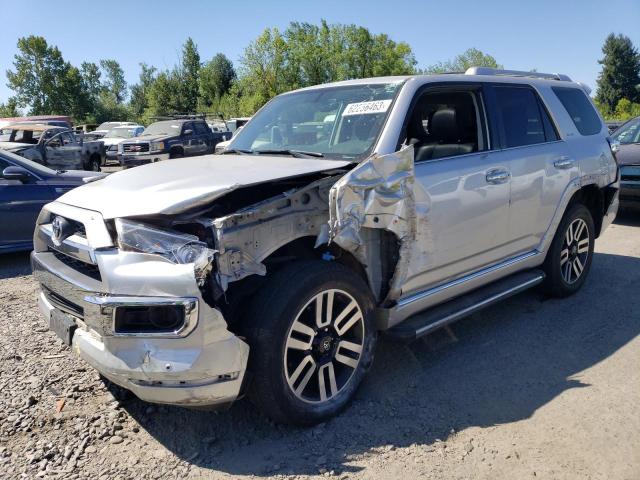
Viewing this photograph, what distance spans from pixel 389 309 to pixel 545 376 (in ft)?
3.97

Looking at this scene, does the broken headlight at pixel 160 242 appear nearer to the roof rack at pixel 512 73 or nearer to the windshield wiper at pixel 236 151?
the windshield wiper at pixel 236 151

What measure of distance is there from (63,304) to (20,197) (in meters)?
4.29

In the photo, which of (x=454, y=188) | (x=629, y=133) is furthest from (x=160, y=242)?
(x=629, y=133)

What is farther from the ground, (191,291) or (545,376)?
(191,291)

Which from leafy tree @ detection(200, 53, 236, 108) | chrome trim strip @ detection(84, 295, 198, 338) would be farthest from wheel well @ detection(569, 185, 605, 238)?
leafy tree @ detection(200, 53, 236, 108)

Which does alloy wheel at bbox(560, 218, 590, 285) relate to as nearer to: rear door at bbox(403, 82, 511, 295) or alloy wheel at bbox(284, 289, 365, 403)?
rear door at bbox(403, 82, 511, 295)

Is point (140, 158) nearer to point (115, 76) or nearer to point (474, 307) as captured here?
point (474, 307)

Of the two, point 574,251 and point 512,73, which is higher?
point 512,73

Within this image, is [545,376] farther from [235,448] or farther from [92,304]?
[92,304]

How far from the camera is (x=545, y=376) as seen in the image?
138 inches

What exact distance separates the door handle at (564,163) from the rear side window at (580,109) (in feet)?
1.64

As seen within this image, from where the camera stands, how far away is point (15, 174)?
6469 millimetres

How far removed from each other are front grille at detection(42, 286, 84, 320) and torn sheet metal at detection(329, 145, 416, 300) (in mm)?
1416

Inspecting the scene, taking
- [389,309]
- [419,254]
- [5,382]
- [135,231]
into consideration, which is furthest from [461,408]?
[5,382]
